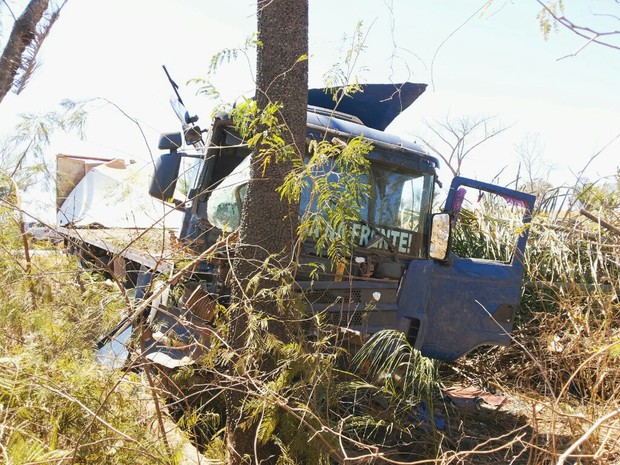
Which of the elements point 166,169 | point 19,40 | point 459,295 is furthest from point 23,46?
point 459,295

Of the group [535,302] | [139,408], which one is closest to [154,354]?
[139,408]

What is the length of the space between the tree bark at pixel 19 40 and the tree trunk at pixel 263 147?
10.3 ft

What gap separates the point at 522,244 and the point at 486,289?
59 centimetres

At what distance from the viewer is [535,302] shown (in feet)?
25.4

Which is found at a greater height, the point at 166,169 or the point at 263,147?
the point at 263,147

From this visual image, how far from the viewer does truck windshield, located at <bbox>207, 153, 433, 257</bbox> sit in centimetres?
509

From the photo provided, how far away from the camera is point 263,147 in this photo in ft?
13.6

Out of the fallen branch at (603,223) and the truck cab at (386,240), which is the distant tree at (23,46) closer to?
the truck cab at (386,240)

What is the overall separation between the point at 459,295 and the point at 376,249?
1054 millimetres

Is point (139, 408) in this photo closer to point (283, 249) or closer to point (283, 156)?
point (283, 249)

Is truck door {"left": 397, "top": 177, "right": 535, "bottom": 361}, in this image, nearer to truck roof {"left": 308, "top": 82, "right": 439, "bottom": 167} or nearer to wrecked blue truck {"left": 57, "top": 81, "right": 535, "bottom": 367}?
wrecked blue truck {"left": 57, "top": 81, "right": 535, "bottom": 367}

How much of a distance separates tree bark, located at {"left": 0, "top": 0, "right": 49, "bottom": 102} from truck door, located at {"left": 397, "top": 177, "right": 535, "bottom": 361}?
4.20 metres

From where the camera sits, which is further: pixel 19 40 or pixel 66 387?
pixel 19 40

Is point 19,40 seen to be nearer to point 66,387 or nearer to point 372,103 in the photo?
point 372,103
